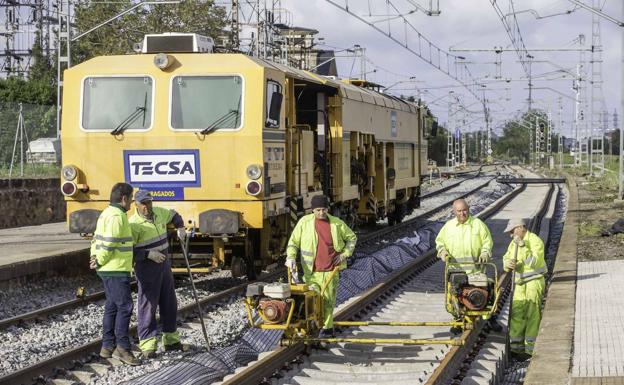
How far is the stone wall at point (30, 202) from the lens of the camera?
23452 mm

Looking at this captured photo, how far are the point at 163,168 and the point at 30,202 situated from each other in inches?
→ 474

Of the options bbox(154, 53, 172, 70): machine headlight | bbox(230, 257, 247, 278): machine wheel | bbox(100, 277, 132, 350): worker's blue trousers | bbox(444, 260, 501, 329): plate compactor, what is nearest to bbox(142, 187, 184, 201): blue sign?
bbox(230, 257, 247, 278): machine wheel

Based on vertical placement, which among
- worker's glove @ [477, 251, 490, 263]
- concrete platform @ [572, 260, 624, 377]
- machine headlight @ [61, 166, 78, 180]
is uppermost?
machine headlight @ [61, 166, 78, 180]

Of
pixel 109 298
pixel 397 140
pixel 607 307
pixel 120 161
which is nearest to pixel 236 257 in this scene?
pixel 120 161

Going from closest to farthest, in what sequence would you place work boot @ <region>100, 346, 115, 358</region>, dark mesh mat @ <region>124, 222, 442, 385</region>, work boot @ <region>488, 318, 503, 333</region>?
dark mesh mat @ <region>124, 222, 442, 385</region>, work boot @ <region>100, 346, 115, 358</region>, work boot @ <region>488, 318, 503, 333</region>

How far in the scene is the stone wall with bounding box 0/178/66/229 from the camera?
76.9 ft

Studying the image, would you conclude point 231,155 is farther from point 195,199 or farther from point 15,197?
point 15,197

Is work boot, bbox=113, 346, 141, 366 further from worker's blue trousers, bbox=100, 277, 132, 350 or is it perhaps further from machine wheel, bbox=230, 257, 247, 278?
machine wheel, bbox=230, 257, 247, 278

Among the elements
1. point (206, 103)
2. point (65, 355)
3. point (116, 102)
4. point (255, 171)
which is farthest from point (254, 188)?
point (65, 355)

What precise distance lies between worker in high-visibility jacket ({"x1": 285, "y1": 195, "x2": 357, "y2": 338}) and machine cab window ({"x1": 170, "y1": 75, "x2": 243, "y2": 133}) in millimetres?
3691

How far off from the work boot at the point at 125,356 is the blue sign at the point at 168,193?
4.03 metres

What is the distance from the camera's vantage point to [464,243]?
434 inches

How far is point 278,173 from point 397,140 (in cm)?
1012

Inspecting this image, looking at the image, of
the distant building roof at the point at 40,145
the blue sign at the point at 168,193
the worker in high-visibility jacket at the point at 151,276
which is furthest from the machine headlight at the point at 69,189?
the distant building roof at the point at 40,145
